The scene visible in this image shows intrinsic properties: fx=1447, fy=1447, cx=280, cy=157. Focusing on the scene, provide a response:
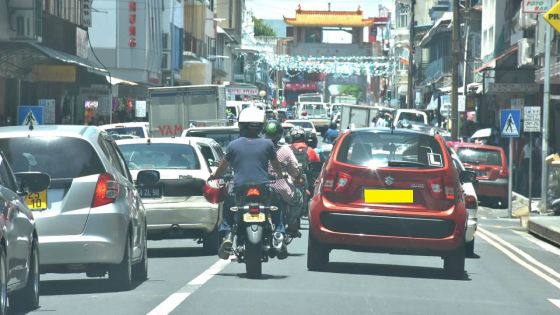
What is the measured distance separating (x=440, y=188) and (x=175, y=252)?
5204mm

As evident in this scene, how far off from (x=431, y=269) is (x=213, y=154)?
4217mm

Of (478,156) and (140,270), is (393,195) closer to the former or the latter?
(140,270)

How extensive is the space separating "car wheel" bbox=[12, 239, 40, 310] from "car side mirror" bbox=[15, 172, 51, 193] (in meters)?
0.44

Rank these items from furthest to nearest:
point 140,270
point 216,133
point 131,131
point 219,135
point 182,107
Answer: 1. point 182,107
2. point 131,131
3. point 219,135
4. point 216,133
5. point 140,270

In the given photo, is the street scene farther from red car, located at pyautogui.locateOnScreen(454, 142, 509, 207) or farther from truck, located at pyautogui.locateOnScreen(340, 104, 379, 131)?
truck, located at pyautogui.locateOnScreen(340, 104, 379, 131)

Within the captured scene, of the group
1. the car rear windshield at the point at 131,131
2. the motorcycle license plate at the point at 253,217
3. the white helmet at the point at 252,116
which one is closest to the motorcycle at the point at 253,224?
the motorcycle license plate at the point at 253,217

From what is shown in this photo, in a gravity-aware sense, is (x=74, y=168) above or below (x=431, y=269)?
above

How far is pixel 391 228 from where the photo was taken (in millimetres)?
14898

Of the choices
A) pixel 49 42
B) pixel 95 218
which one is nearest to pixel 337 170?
pixel 95 218

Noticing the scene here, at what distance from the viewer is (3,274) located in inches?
394

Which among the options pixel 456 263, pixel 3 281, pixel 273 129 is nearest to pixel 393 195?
pixel 456 263

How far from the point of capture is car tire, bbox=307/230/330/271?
15336 millimetres

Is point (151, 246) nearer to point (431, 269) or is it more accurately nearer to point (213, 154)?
point (213, 154)

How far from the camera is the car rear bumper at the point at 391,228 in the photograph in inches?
587
